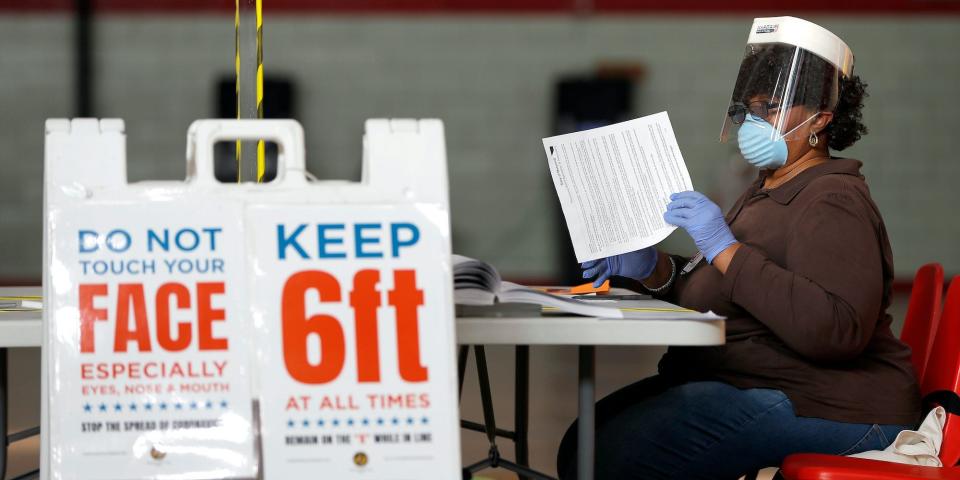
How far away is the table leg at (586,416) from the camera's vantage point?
1332mm

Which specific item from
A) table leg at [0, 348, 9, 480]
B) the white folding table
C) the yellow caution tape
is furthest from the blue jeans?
table leg at [0, 348, 9, 480]

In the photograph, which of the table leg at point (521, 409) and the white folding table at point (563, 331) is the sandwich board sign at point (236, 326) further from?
the table leg at point (521, 409)

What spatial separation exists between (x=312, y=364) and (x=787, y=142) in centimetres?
94

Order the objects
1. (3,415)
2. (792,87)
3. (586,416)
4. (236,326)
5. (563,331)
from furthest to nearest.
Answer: (3,415)
(792,87)
(586,416)
(563,331)
(236,326)

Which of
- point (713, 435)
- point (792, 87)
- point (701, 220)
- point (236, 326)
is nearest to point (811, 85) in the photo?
point (792, 87)

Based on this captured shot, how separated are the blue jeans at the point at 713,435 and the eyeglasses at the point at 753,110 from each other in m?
0.44

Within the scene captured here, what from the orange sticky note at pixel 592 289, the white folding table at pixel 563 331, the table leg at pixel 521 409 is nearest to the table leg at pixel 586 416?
the white folding table at pixel 563 331

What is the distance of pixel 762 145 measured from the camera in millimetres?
1678

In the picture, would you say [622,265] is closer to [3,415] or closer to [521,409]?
[521,409]

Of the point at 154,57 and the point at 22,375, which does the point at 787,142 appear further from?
Answer: the point at 154,57

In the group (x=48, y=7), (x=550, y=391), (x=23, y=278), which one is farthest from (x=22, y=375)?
(x=48, y=7)

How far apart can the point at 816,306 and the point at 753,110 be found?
0.43m

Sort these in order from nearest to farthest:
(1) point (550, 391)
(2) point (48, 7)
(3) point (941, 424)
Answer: (3) point (941, 424) < (1) point (550, 391) < (2) point (48, 7)

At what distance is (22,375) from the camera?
4414 millimetres
